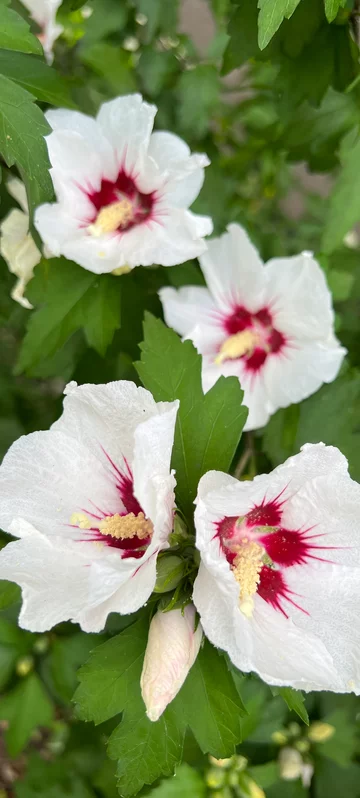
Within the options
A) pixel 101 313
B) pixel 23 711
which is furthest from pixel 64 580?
pixel 23 711

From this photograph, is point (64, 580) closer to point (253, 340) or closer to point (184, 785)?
point (253, 340)

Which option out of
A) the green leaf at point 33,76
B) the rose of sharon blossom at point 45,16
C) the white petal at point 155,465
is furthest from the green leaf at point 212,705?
the rose of sharon blossom at point 45,16

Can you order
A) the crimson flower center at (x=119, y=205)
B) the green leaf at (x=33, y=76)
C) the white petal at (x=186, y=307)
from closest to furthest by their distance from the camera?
the green leaf at (x=33, y=76)
the crimson flower center at (x=119, y=205)
the white petal at (x=186, y=307)

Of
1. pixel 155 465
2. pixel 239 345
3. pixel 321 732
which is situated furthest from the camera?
pixel 321 732

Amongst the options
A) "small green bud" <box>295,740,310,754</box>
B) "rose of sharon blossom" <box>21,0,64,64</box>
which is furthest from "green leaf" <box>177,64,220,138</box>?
"small green bud" <box>295,740,310,754</box>

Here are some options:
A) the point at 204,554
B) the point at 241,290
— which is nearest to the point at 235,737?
the point at 204,554

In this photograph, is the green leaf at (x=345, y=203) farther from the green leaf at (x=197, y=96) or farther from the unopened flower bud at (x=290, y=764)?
the unopened flower bud at (x=290, y=764)

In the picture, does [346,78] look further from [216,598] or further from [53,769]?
[53,769]
